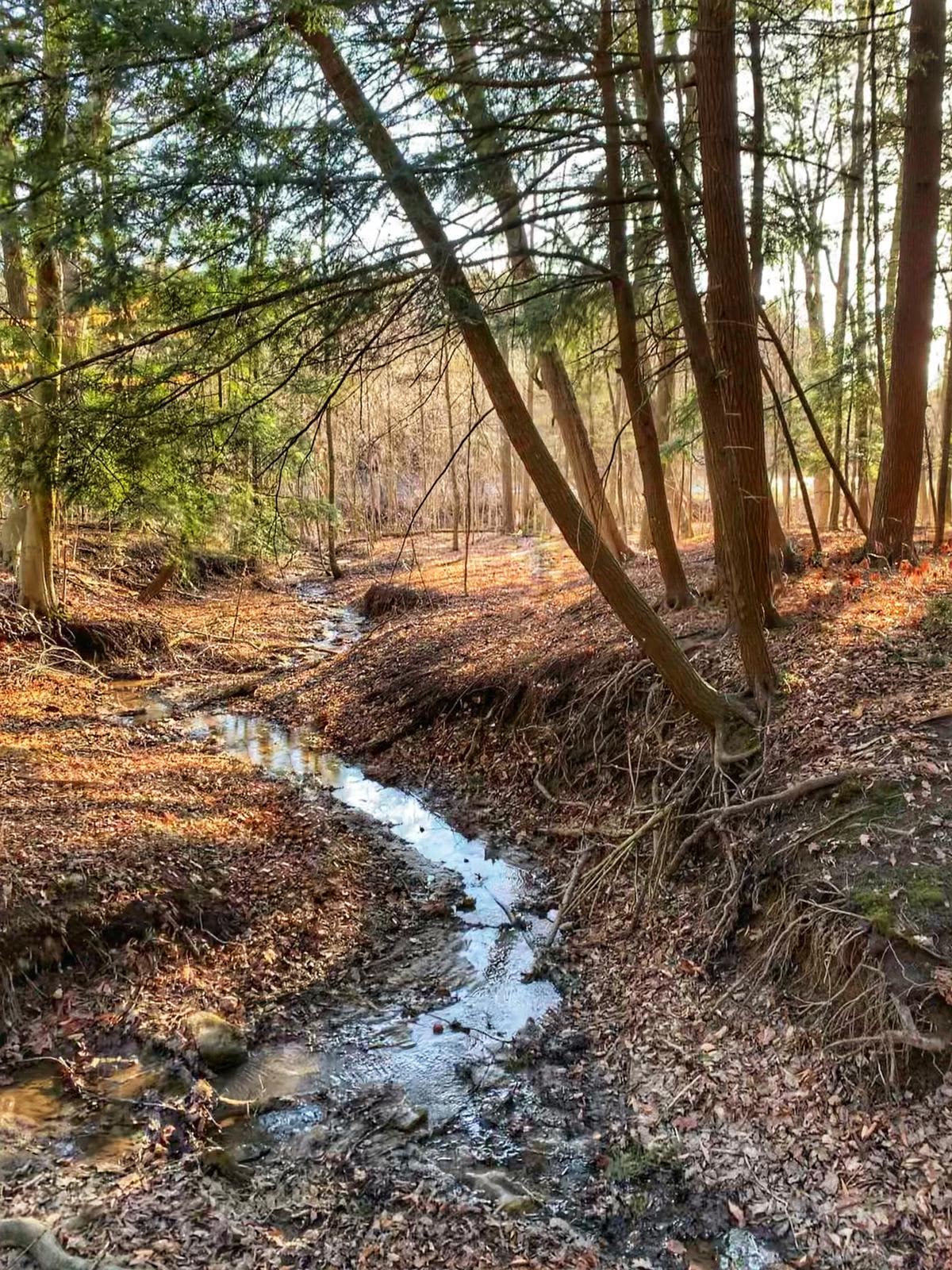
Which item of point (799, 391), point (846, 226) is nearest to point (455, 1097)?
point (799, 391)

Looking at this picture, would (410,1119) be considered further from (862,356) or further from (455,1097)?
(862,356)

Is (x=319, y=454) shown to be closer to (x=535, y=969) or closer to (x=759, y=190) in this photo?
(x=759, y=190)

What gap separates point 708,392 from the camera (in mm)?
6164

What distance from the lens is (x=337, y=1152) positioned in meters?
4.26

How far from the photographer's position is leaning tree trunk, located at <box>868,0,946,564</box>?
26.5 ft

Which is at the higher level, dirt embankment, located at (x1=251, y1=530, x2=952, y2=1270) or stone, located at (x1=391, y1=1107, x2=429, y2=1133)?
dirt embankment, located at (x1=251, y1=530, x2=952, y2=1270)

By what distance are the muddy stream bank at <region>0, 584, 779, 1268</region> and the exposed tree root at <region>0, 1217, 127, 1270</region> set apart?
0.62 meters

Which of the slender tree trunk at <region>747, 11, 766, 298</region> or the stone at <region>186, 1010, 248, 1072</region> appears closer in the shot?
the stone at <region>186, 1010, 248, 1072</region>

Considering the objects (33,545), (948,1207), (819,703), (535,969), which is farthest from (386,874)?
(33,545)

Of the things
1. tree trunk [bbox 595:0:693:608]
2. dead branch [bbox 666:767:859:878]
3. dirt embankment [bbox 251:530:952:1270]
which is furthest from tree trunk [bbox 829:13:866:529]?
dead branch [bbox 666:767:859:878]

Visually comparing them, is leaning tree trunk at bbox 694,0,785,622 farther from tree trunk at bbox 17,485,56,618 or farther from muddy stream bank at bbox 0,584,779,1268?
tree trunk at bbox 17,485,56,618

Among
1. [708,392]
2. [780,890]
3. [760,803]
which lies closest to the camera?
[780,890]

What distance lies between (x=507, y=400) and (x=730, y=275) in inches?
96.7

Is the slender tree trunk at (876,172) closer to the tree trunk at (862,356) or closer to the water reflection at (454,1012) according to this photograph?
the tree trunk at (862,356)
